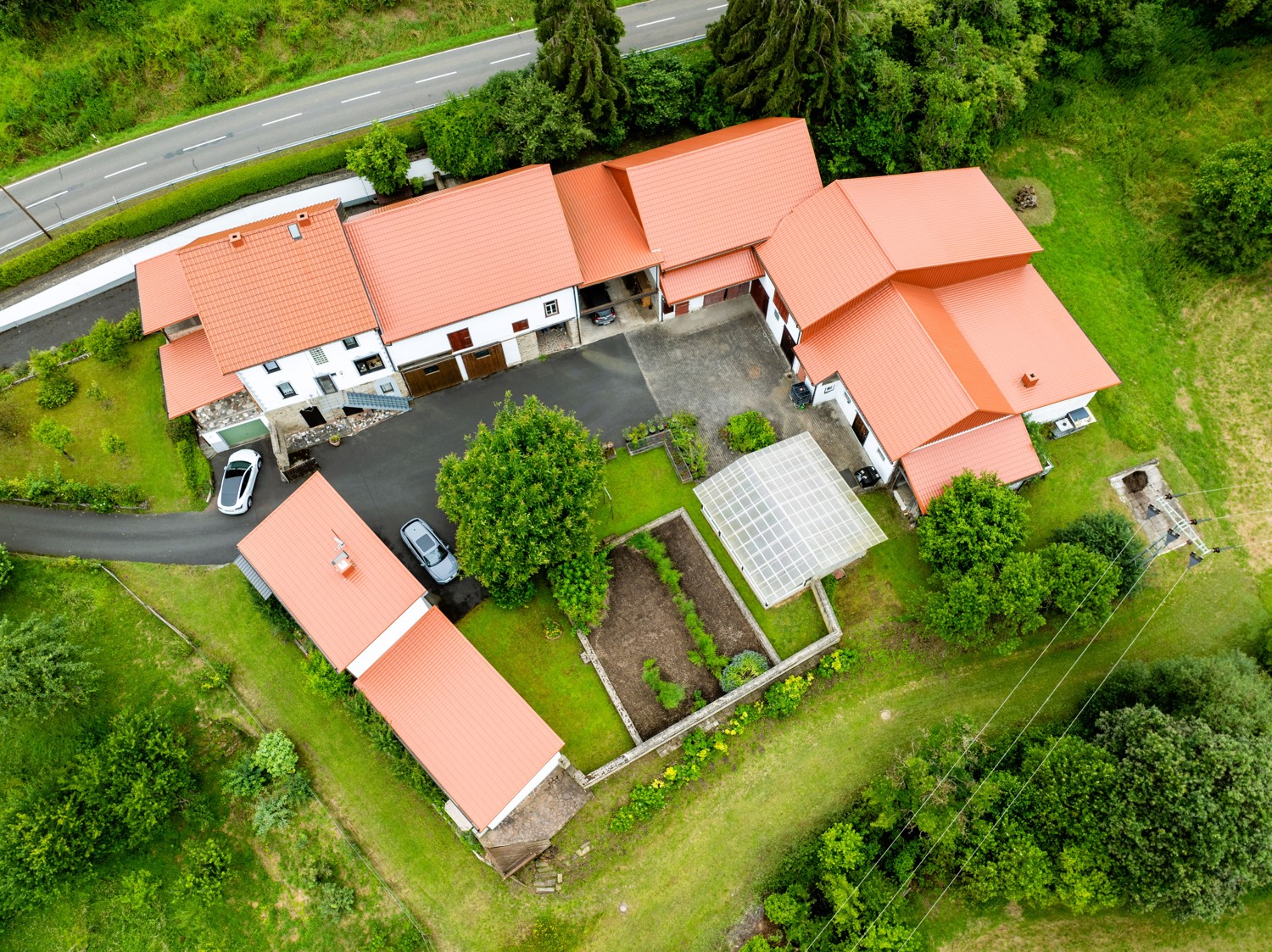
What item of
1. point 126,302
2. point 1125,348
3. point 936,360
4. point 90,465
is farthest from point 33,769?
point 1125,348

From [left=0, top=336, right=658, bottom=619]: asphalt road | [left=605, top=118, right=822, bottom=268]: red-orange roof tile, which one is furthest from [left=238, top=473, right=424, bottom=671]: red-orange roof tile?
[left=605, top=118, right=822, bottom=268]: red-orange roof tile

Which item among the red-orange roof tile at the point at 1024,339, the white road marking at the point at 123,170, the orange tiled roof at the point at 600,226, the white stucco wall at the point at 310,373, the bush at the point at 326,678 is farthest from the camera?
the white road marking at the point at 123,170

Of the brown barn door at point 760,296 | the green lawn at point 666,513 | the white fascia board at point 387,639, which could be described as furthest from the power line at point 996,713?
the brown barn door at point 760,296

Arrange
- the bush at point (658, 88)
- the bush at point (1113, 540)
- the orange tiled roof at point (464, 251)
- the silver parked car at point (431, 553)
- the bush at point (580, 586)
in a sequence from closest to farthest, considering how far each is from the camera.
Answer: the bush at point (580, 586) → the bush at point (1113, 540) → the silver parked car at point (431, 553) → the orange tiled roof at point (464, 251) → the bush at point (658, 88)

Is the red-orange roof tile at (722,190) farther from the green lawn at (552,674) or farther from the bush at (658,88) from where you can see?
the green lawn at (552,674)

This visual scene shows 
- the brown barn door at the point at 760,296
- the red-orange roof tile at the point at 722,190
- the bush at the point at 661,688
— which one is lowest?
the bush at the point at 661,688

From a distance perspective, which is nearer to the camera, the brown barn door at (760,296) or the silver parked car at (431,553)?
the silver parked car at (431,553)
